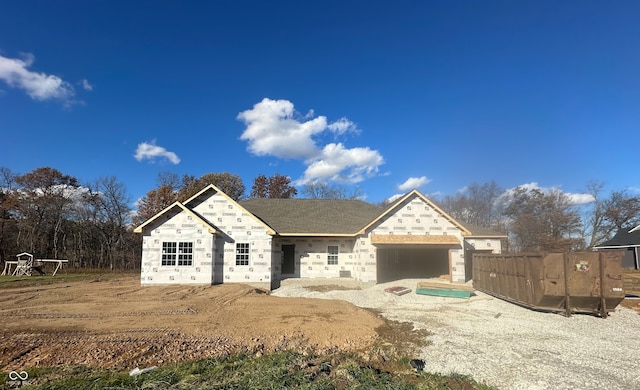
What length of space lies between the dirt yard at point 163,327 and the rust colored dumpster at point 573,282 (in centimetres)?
602

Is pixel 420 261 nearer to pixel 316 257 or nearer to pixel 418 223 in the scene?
pixel 418 223

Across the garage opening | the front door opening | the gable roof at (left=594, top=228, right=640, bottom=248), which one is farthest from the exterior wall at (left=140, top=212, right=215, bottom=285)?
the gable roof at (left=594, top=228, right=640, bottom=248)

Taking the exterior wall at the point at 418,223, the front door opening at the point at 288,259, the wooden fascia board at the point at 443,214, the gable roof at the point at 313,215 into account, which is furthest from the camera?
the front door opening at the point at 288,259

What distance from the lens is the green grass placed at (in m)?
6.11

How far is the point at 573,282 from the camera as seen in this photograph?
12.2m

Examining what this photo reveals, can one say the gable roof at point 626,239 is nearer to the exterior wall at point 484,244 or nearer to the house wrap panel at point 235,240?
the exterior wall at point 484,244

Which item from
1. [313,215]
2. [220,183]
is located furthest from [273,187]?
[313,215]

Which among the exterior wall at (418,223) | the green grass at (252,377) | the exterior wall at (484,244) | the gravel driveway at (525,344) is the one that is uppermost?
the exterior wall at (418,223)

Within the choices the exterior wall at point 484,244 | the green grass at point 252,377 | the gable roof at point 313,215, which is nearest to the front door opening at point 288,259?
the gable roof at point 313,215

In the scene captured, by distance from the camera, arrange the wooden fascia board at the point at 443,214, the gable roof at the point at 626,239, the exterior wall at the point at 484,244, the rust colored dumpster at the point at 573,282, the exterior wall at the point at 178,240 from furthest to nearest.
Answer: the gable roof at the point at 626,239
the exterior wall at the point at 484,244
the wooden fascia board at the point at 443,214
the exterior wall at the point at 178,240
the rust colored dumpster at the point at 573,282

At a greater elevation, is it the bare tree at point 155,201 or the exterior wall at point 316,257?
the bare tree at point 155,201

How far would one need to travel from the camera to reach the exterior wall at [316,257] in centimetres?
2245

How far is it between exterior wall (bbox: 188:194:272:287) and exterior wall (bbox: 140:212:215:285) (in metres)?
0.79

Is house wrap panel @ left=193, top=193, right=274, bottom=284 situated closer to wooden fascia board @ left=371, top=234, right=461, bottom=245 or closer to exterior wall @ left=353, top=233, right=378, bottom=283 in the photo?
exterior wall @ left=353, top=233, right=378, bottom=283
